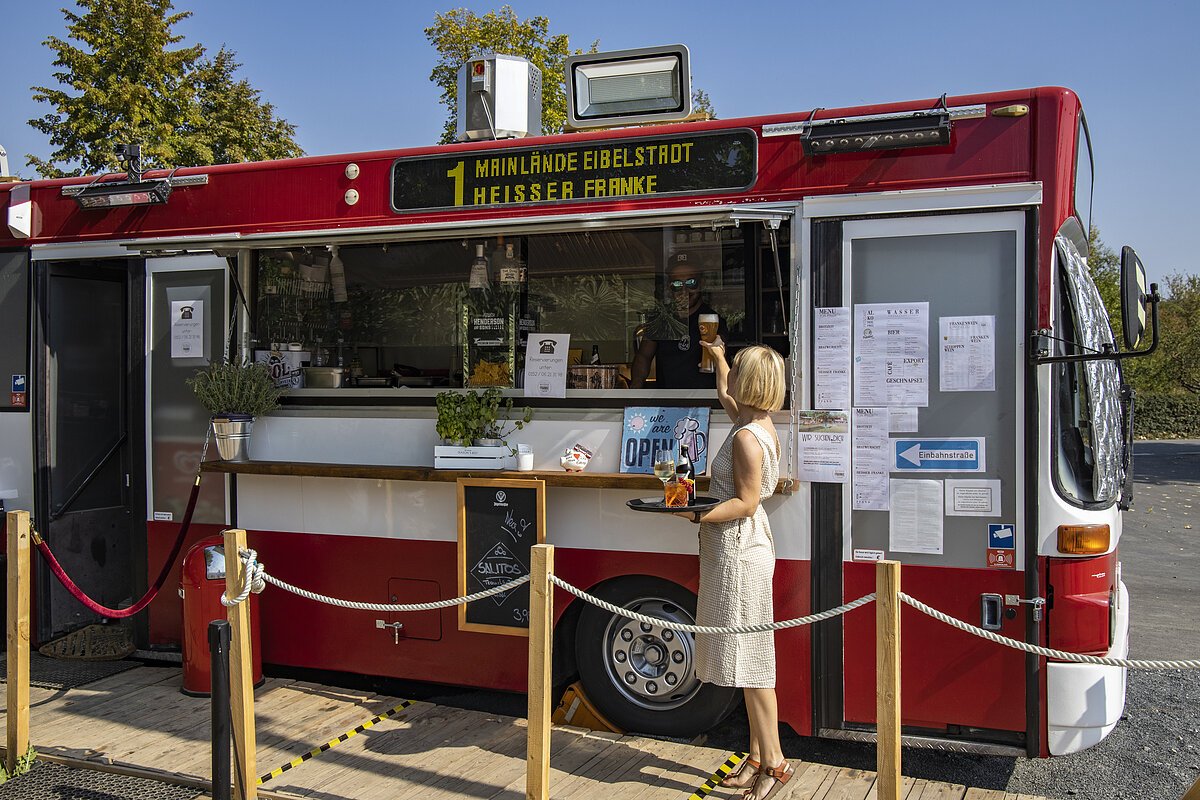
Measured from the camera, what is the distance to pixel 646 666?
4457 mm

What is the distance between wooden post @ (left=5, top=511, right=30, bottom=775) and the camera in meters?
4.22

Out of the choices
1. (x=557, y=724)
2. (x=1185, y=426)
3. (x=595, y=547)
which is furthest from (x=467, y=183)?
(x=1185, y=426)

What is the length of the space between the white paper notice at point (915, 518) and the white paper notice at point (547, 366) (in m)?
1.67

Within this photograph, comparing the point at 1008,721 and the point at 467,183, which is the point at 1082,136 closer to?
the point at 1008,721

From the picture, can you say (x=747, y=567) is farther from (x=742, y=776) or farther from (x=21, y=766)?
(x=21, y=766)

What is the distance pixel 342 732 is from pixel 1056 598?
320cm

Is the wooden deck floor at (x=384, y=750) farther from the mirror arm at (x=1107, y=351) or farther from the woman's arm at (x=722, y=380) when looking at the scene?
the mirror arm at (x=1107, y=351)

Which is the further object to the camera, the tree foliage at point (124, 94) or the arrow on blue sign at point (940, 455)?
the tree foliage at point (124, 94)

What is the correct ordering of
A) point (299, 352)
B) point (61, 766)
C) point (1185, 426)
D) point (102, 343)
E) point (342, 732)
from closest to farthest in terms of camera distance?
point (61, 766) < point (342, 732) < point (299, 352) < point (102, 343) < point (1185, 426)

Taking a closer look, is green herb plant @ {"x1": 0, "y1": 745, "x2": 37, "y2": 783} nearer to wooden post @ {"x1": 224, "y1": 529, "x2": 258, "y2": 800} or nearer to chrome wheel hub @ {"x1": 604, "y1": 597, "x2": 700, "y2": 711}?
wooden post @ {"x1": 224, "y1": 529, "x2": 258, "y2": 800}

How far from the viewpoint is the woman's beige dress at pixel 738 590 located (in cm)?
370

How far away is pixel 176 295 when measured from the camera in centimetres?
545

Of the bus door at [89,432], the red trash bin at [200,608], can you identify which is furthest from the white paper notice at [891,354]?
the bus door at [89,432]

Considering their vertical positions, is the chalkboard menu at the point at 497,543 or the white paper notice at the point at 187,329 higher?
the white paper notice at the point at 187,329
